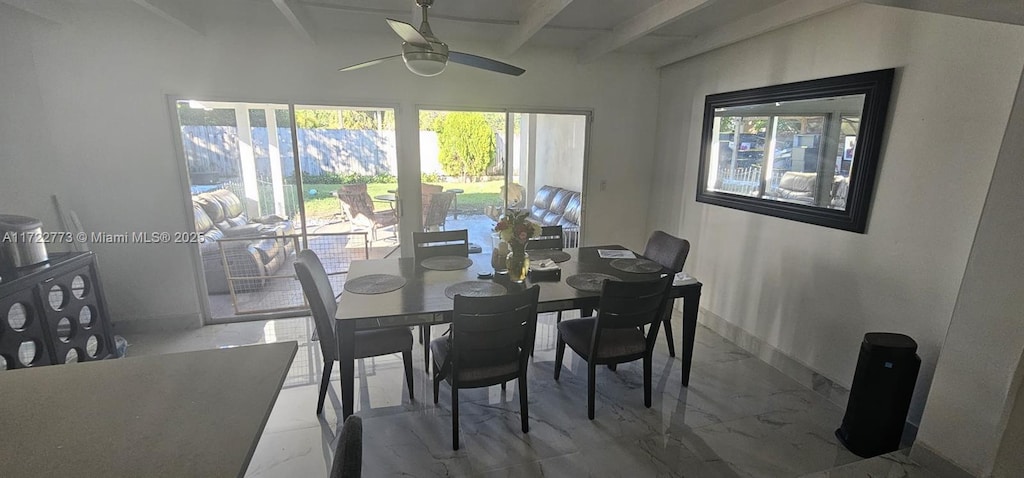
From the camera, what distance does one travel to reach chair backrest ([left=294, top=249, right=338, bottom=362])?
2.26m

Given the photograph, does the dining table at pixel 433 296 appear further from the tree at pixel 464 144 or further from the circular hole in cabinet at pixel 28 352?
the circular hole in cabinet at pixel 28 352

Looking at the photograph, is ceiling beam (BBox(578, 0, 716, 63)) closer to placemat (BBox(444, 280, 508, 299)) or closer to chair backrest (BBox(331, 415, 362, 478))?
placemat (BBox(444, 280, 508, 299))

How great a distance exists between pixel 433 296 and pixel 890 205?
8.75 feet

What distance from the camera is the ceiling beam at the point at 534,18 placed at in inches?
104

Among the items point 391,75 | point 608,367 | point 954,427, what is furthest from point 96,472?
point 391,75

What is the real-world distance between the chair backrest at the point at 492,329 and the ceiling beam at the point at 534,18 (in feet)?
5.90

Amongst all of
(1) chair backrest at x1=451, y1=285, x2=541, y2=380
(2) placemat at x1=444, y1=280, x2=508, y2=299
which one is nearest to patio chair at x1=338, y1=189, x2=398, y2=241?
(2) placemat at x1=444, y1=280, x2=508, y2=299

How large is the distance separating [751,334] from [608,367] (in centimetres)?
127

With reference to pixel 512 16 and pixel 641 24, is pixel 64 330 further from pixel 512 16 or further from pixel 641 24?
pixel 641 24

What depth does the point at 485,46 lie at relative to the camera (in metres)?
3.82

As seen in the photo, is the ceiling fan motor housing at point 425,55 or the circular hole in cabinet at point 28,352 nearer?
the ceiling fan motor housing at point 425,55

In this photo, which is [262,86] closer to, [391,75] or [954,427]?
[391,75]

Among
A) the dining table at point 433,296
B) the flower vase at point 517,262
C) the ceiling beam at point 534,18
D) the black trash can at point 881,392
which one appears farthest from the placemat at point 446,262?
the black trash can at point 881,392

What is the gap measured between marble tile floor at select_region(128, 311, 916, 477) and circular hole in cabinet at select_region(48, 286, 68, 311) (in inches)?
31.7
